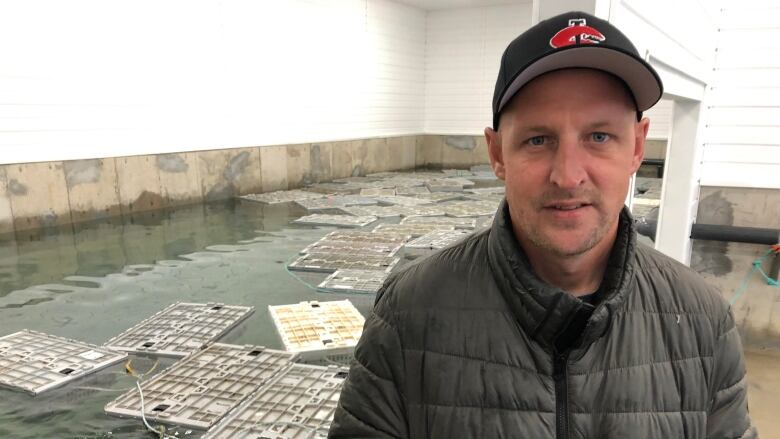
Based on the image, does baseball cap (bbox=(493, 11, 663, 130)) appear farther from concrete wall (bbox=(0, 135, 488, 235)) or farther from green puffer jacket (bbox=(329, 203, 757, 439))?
concrete wall (bbox=(0, 135, 488, 235))

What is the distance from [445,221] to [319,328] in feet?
10.2

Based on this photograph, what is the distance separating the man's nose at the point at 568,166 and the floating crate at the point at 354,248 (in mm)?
3513

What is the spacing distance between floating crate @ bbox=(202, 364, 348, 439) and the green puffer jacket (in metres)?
0.91

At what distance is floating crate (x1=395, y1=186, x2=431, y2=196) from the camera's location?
8070 millimetres

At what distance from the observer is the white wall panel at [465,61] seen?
39.2 ft

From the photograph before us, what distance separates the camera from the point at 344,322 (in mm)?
3111

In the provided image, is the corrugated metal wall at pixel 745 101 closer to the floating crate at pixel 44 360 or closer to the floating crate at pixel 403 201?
the floating crate at pixel 403 201

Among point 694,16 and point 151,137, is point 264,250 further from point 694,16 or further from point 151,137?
point 694,16

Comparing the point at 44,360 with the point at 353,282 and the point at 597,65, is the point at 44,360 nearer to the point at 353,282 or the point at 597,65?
the point at 353,282

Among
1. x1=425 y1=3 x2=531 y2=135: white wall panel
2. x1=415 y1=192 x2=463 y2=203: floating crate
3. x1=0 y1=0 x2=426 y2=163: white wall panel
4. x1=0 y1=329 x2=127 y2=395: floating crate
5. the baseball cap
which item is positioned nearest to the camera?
the baseball cap

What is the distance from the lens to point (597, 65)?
42.3 inches

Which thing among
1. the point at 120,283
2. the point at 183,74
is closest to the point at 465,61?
the point at 183,74

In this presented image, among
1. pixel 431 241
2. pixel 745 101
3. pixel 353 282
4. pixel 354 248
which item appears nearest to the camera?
pixel 353 282

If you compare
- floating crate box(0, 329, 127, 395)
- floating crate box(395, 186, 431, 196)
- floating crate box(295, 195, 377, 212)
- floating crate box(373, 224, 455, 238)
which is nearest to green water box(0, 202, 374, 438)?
floating crate box(0, 329, 127, 395)
